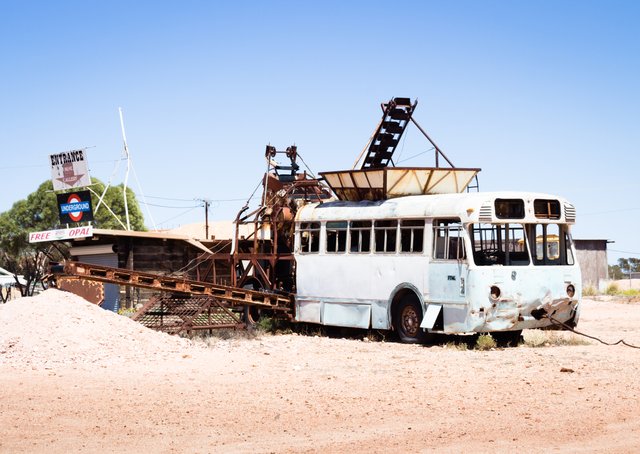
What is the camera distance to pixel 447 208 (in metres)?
18.3

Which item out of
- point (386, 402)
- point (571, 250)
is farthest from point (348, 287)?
point (386, 402)

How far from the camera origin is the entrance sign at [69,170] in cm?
4522

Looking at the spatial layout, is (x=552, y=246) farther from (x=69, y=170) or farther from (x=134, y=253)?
(x=69, y=170)

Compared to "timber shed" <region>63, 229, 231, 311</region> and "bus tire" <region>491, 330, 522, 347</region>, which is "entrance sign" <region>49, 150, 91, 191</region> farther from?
"bus tire" <region>491, 330, 522, 347</region>

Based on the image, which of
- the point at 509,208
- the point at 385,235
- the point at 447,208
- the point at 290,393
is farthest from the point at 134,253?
the point at 290,393

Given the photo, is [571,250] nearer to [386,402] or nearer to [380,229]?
[380,229]

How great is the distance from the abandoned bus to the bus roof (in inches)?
0.9

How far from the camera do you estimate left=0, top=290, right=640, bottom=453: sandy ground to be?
948cm

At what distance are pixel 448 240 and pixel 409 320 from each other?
204cm

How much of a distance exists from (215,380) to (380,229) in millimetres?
7230

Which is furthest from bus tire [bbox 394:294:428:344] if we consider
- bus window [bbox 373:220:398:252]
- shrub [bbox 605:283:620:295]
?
shrub [bbox 605:283:620:295]

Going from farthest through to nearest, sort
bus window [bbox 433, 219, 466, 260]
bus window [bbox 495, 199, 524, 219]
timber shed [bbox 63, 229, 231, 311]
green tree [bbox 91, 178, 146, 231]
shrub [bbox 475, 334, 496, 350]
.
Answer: green tree [bbox 91, 178, 146, 231] < timber shed [bbox 63, 229, 231, 311] < bus window [bbox 495, 199, 524, 219] < bus window [bbox 433, 219, 466, 260] < shrub [bbox 475, 334, 496, 350]

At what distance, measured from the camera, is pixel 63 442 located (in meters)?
9.43

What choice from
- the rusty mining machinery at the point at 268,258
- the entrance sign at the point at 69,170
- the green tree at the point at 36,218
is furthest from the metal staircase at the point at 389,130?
the green tree at the point at 36,218
